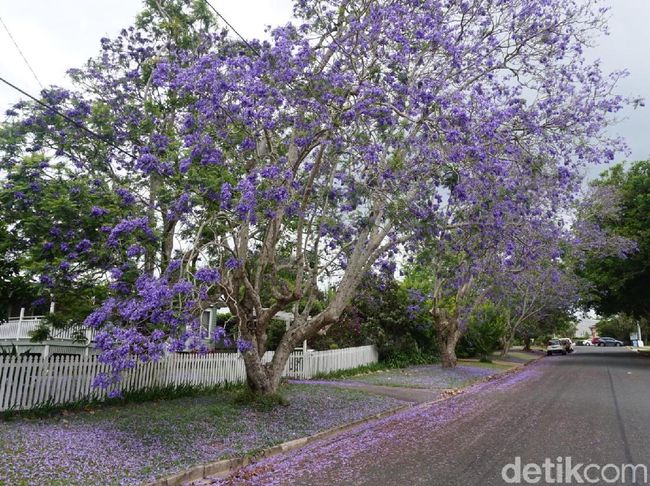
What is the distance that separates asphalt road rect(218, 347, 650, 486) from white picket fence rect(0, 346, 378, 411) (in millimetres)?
3423

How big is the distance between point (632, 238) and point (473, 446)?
24.4 m

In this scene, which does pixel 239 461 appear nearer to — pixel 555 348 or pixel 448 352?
pixel 448 352

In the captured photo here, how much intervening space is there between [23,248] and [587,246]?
869 inches

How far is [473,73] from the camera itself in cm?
1199

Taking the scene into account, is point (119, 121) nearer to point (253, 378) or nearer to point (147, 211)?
point (147, 211)

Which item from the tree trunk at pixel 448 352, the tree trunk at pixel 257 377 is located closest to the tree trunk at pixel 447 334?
the tree trunk at pixel 448 352

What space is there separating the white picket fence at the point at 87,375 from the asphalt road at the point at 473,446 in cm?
342

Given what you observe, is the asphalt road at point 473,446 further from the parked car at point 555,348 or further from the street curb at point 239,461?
the parked car at point 555,348

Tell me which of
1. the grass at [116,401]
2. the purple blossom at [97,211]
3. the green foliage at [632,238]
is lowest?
the grass at [116,401]

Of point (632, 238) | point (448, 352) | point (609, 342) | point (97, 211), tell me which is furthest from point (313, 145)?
point (609, 342)

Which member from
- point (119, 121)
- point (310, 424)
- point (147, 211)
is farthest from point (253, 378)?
point (119, 121)

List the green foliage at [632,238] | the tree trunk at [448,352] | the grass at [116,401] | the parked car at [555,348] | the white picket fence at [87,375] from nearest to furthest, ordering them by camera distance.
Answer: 1. the grass at [116,401]
2. the white picket fence at [87,375]
3. the tree trunk at [448,352]
4. the green foliage at [632,238]
5. the parked car at [555,348]

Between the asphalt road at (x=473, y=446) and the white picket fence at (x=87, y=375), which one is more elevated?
the white picket fence at (x=87, y=375)

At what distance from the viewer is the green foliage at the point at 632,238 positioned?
2786 centimetres
